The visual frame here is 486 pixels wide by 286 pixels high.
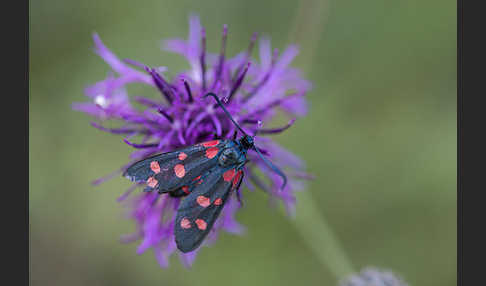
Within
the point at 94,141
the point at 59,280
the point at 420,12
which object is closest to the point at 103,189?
the point at 94,141

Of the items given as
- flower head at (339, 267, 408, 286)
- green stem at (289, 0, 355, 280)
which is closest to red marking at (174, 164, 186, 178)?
flower head at (339, 267, 408, 286)

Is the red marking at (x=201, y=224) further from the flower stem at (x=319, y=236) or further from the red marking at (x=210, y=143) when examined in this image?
the flower stem at (x=319, y=236)

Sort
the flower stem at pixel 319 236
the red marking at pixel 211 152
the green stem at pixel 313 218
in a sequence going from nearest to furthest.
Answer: the red marking at pixel 211 152, the green stem at pixel 313 218, the flower stem at pixel 319 236

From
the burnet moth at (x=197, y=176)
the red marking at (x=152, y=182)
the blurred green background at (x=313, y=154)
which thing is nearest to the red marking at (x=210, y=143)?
the burnet moth at (x=197, y=176)

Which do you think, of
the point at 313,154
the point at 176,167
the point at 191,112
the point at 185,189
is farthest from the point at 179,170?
the point at 313,154

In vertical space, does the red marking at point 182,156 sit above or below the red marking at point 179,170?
above

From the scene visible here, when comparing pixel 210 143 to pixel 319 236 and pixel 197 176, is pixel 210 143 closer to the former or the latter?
Answer: pixel 197 176

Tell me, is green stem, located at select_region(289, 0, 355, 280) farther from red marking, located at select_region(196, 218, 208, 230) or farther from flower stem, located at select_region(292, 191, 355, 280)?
red marking, located at select_region(196, 218, 208, 230)
